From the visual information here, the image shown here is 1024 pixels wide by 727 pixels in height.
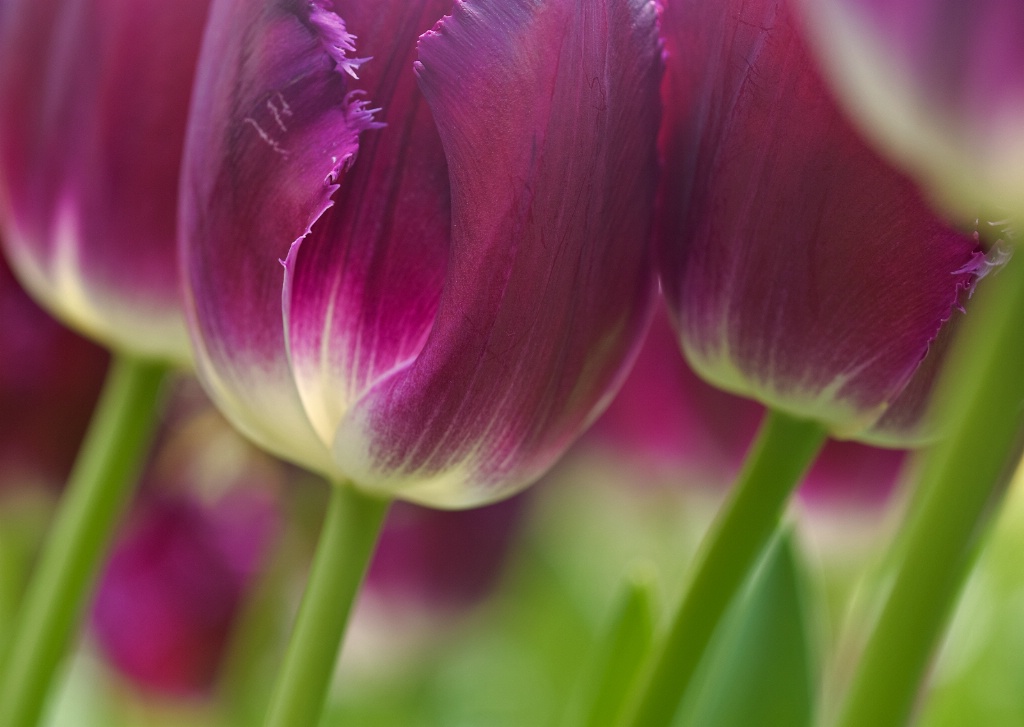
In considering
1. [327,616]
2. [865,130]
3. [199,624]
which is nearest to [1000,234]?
[865,130]

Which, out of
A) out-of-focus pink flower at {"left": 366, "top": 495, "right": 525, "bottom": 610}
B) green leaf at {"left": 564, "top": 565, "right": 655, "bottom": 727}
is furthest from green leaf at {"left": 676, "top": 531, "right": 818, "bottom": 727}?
out-of-focus pink flower at {"left": 366, "top": 495, "right": 525, "bottom": 610}

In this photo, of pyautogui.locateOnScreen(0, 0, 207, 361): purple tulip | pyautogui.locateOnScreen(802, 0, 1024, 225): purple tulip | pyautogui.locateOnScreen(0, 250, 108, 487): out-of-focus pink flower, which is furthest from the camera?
pyautogui.locateOnScreen(0, 250, 108, 487): out-of-focus pink flower

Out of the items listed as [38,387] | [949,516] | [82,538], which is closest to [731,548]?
[949,516]

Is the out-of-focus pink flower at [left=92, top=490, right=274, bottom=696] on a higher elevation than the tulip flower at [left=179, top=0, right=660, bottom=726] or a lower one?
lower

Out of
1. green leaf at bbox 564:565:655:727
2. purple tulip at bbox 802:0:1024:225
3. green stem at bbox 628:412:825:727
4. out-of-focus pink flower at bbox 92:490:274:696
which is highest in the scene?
purple tulip at bbox 802:0:1024:225

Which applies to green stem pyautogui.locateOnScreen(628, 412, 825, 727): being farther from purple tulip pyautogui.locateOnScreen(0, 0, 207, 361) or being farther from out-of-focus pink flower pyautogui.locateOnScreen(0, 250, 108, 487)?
out-of-focus pink flower pyautogui.locateOnScreen(0, 250, 108, 487)

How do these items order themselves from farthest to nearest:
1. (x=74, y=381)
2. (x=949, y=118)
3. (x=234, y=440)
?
1. (x=234, y=440)
2. (x=74, y=381)
3. (x=949, y=118)

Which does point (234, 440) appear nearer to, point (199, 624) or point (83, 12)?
point (199, 624)
